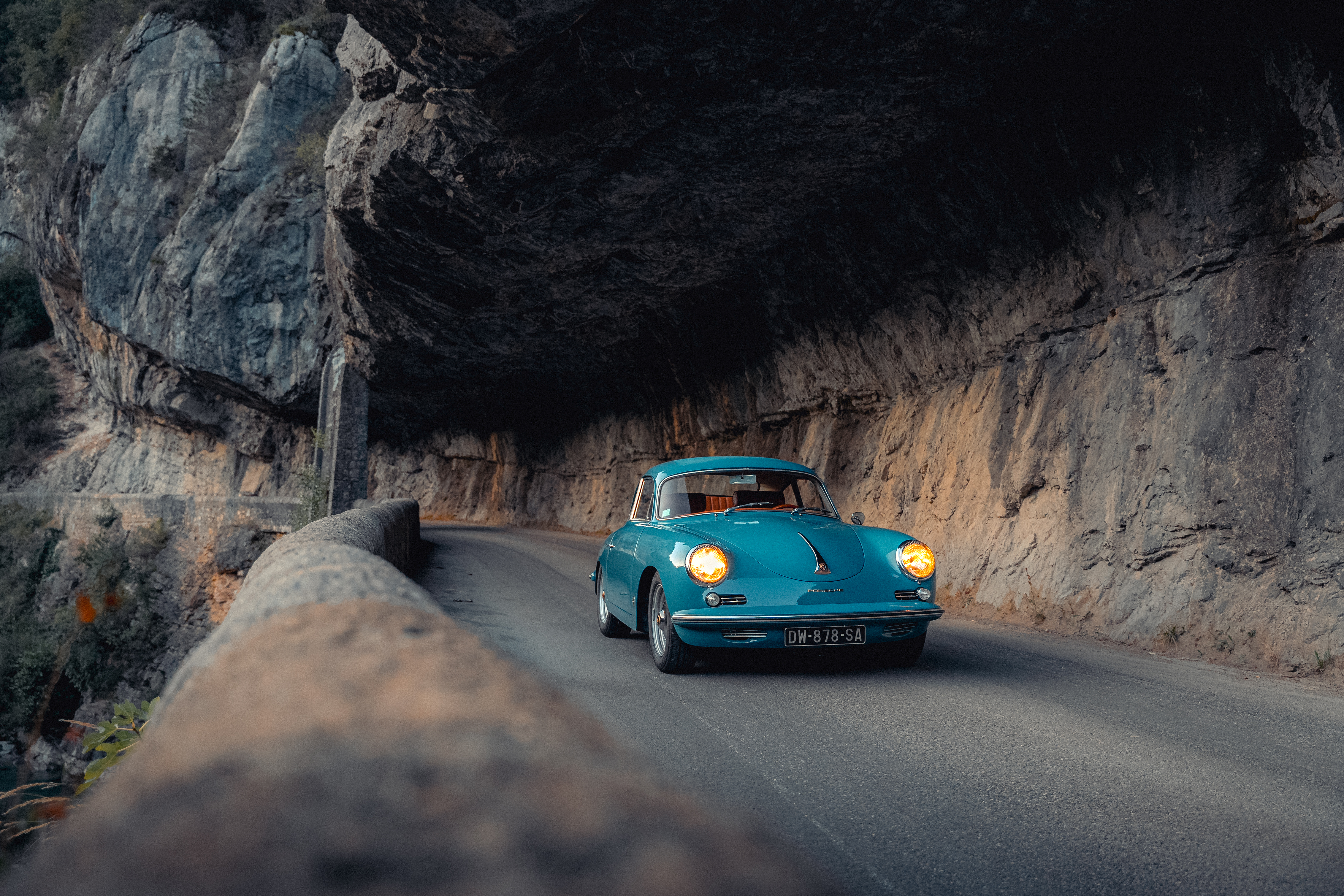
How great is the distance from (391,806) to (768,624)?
15.6 feet

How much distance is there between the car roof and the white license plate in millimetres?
2006

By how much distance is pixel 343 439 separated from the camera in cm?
2350

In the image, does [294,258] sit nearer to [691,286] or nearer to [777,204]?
[691,286]

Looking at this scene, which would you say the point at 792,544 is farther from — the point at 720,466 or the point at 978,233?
the point at 978,233

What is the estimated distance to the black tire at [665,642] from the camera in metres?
5.68

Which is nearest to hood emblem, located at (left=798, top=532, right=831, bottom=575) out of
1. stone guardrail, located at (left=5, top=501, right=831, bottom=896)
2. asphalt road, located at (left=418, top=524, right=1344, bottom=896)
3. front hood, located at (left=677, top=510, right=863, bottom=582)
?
front hood, located at (left=677, top=510, right=863, bottom=582)

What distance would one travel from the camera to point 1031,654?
673 centimetres

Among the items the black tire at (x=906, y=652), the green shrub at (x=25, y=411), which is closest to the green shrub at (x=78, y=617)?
the green shrub at (x=25, y=411)

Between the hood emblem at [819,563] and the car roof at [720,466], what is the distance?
61.1 inches

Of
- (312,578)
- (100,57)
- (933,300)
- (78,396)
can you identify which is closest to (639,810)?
(312,578)

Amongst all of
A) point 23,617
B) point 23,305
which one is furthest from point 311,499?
point 23,305

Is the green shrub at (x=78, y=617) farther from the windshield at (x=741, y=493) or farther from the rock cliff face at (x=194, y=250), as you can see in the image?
the windshield at (x=741, y=493)

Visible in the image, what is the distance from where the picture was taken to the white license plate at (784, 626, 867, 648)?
18.2 ft

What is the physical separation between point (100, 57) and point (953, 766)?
44201mm
